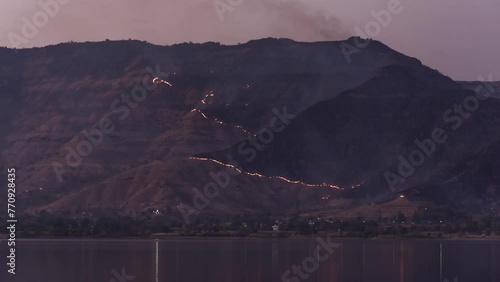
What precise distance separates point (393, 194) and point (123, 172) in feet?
141

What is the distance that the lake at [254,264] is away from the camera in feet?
255

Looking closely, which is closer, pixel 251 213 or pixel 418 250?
pixel 418 250

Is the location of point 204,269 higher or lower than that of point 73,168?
lower

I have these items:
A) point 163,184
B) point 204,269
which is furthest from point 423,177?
point 204,269

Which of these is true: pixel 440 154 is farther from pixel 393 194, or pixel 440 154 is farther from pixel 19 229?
pixel 19 229

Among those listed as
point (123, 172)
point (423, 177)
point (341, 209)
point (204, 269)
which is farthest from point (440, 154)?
point (204, 269)

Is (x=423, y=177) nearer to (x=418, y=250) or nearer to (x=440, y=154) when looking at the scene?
(x=440, y=154)

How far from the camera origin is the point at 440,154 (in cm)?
19500

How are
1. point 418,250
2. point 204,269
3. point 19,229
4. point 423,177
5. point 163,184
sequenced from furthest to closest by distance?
point 423,177
point 163,184
point 19,229
point 418,250
point 204,269

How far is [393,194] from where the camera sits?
586 feet

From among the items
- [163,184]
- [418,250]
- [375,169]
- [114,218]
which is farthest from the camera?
[375,169]

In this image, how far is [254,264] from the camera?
91.4m

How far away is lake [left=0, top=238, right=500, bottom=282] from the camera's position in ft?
255

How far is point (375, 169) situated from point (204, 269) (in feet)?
381
